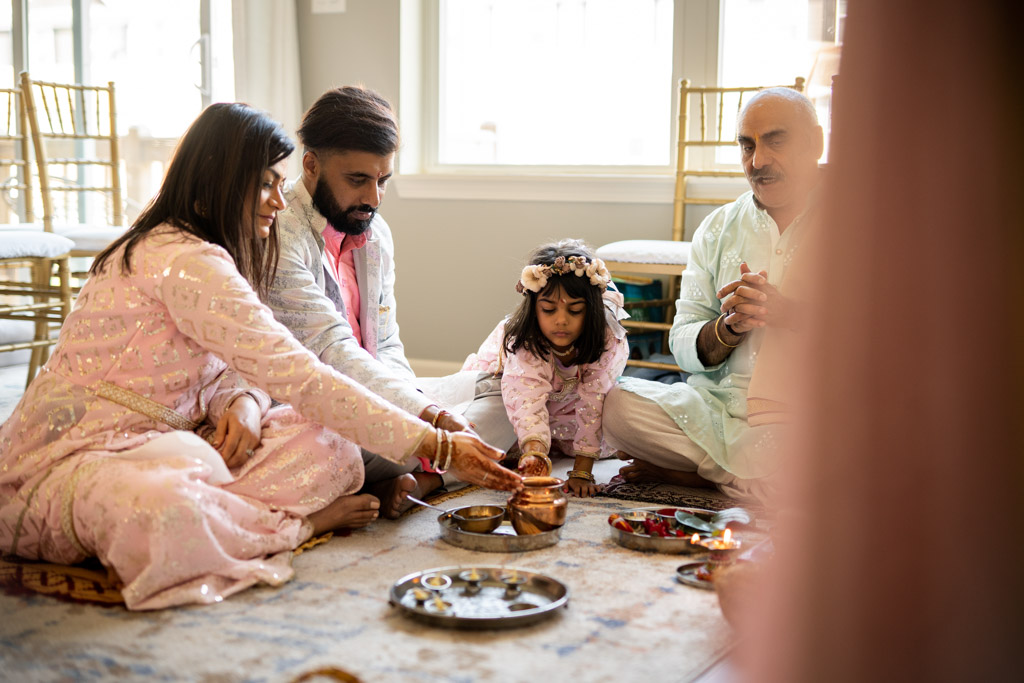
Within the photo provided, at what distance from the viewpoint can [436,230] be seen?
4637mm

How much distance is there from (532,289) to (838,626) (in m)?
2.10

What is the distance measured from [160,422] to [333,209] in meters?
0.80

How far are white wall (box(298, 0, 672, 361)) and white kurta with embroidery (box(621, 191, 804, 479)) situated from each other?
144 centimetres

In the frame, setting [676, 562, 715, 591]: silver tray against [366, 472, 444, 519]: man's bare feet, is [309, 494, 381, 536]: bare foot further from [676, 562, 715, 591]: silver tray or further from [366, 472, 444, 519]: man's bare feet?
[676, 562, 715, 591]: silver tray

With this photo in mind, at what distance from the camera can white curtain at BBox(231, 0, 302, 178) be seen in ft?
15.5

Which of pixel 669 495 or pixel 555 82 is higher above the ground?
pixel 555 82

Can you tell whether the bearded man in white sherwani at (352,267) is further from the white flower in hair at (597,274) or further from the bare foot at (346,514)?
the white flower in hair at (597,274)

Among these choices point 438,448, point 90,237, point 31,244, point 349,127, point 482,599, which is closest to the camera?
point 482,599

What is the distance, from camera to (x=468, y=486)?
8.99 feet

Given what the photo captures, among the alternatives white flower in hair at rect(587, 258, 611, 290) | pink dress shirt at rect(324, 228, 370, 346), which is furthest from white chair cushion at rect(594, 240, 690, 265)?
pink dress shirt at rect(324, 228, 370, 346)

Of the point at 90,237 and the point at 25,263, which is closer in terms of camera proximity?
the point at 25,263

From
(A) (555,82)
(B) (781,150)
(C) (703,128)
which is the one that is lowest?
(B) (781,150)

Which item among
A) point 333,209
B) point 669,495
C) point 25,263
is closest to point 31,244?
point 25,263

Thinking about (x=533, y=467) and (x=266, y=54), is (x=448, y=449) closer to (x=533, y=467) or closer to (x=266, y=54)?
(x=533, y=467)
